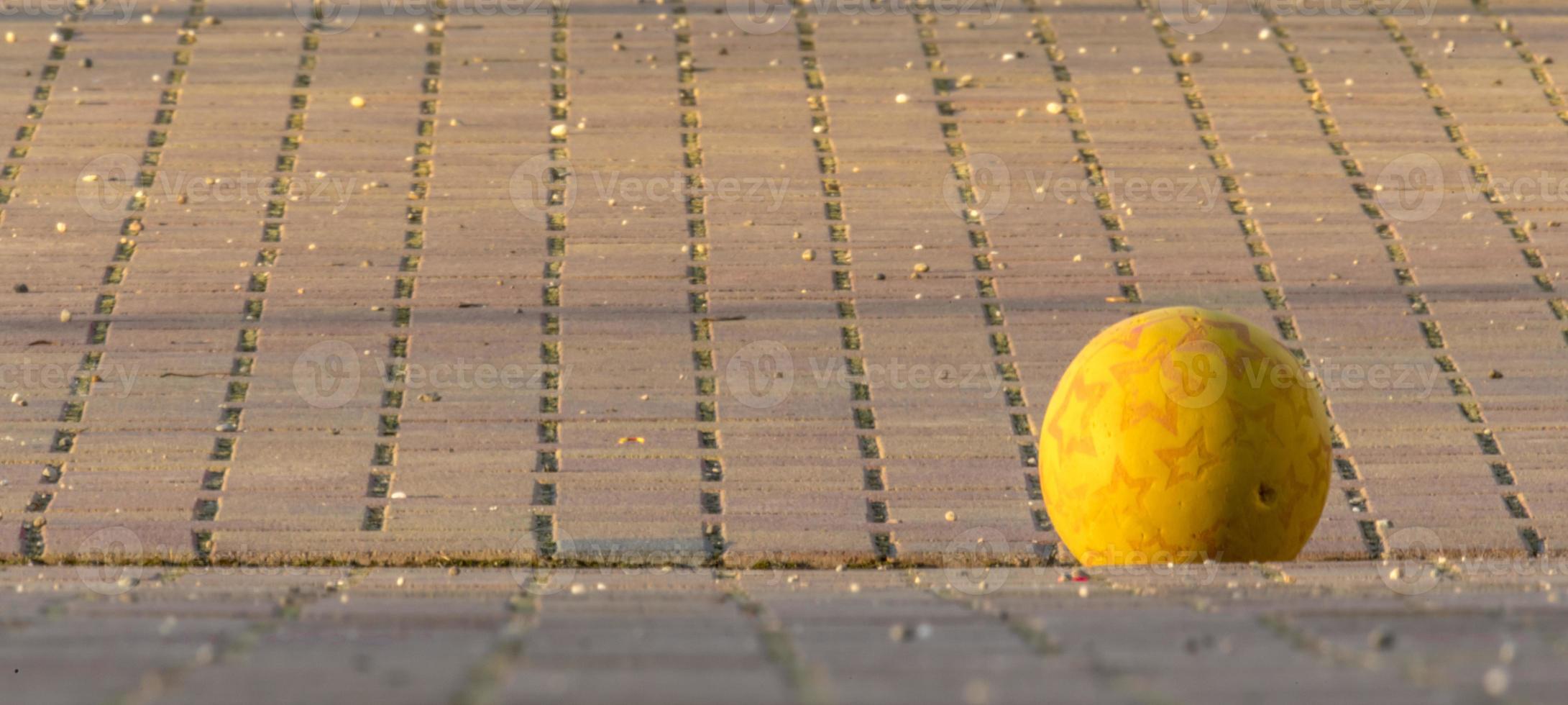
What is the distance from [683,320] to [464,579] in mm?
1707

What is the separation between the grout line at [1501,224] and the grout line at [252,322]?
3.70 metres

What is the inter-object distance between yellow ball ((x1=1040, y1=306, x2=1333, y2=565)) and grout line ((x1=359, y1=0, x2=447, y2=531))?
1998 mm

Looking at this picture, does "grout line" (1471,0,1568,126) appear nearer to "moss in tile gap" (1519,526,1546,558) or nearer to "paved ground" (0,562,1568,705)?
"moss in tile gap" (1519,526,1546,558)

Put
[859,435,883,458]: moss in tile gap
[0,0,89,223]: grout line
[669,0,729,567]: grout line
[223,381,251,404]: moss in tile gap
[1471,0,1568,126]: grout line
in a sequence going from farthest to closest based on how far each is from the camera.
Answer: [1471,0,1568,126]: grout line < [0,0,89,223]: grout line < [223,381,251,404]: moss in tile gap < [859,435,883,458]: moss in tile gap < [669,0,729,567]: grout line

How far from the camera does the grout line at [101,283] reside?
4.59 meters

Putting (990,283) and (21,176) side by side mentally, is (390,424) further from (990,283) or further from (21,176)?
(21,176)

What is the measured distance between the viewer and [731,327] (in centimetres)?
555

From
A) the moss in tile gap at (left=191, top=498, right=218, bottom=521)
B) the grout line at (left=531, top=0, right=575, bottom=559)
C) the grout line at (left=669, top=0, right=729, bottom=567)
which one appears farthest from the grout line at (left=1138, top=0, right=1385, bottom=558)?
the moss in tile gap at (left=191, top=498, right=218, bottom=521)

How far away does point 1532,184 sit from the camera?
6.59 meters

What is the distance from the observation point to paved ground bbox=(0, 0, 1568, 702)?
2607 mm

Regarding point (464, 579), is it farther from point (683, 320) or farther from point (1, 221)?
point (1, 221)

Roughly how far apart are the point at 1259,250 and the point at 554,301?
261cm

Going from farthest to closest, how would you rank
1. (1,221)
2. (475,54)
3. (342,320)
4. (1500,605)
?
(475,54) < (1,221) < (342,320) < (1500,605)

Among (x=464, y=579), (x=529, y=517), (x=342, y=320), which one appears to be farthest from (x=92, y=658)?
(x=342, y=320)
